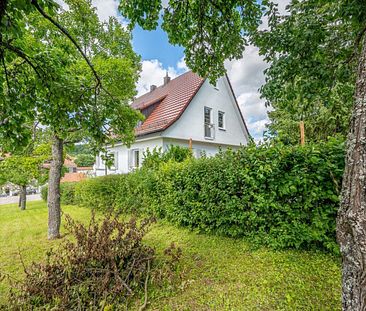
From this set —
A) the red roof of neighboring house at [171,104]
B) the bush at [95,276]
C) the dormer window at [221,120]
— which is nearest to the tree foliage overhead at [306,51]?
the bush at [95,276]

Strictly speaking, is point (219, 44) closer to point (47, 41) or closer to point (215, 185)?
point (215, 185)

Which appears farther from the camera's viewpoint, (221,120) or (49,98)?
(221,120)

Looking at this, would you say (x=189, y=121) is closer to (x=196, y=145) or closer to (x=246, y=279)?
(x=196, y=145)

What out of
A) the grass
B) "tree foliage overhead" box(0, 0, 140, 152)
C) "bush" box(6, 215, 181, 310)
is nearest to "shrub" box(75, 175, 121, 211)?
the grass

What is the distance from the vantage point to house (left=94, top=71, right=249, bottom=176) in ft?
35.7

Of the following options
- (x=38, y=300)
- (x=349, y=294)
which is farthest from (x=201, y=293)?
(x=38, y=300)

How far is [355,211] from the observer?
1408mm

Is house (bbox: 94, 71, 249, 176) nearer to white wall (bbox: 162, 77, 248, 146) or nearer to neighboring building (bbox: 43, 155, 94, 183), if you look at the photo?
white wall (bbox: 162, 77, 248, 146)

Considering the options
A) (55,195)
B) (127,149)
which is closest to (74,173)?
(127,149)

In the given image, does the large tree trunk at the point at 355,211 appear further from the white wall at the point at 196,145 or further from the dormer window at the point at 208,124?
the dormer window at the point at 208,124

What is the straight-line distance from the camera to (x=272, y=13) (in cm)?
361

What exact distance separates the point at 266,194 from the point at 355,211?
7.77 ft

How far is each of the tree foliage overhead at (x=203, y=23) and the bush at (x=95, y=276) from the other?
3.35 meters

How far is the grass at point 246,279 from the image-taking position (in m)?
2.44
